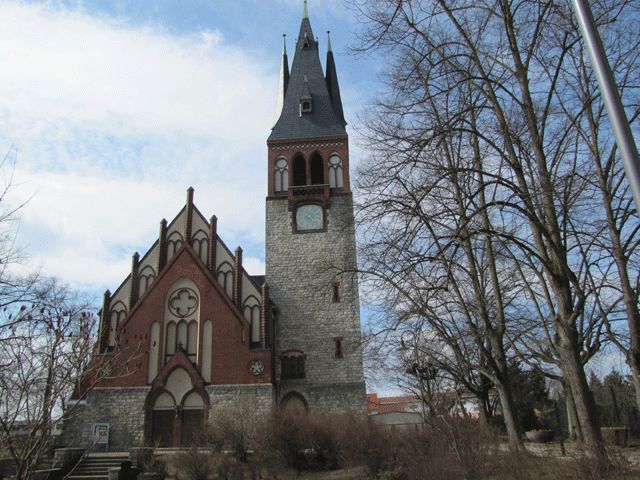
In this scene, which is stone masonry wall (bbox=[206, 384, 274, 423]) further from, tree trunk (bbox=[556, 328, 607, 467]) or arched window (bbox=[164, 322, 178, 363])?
tree trunk (bbox=[556, 328, 607, 467])

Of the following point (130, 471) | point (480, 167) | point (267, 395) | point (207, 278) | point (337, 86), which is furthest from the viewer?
point (337, 86)

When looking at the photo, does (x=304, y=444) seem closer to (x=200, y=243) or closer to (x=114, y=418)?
(x=114, y=418)

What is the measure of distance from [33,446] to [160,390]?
794 inches

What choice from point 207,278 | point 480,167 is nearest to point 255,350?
point 207,278

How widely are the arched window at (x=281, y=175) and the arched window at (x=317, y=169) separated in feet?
5.31

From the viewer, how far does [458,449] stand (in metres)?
13.4

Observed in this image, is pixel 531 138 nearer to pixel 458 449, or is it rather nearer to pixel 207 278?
pixel 458 449

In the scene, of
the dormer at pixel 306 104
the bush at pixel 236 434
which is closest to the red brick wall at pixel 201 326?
the bush at pixel 236 434

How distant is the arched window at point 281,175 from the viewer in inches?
1358

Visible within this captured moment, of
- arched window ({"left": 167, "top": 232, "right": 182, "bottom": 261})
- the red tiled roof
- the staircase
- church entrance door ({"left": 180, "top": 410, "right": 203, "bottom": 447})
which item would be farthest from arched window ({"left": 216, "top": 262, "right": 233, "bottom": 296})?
the red tiled roof

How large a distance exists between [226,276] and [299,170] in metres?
8.84

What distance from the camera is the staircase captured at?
19.6 meters

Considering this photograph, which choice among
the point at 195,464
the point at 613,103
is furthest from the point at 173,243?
the point at 613,103

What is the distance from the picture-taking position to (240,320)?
28750 mm
